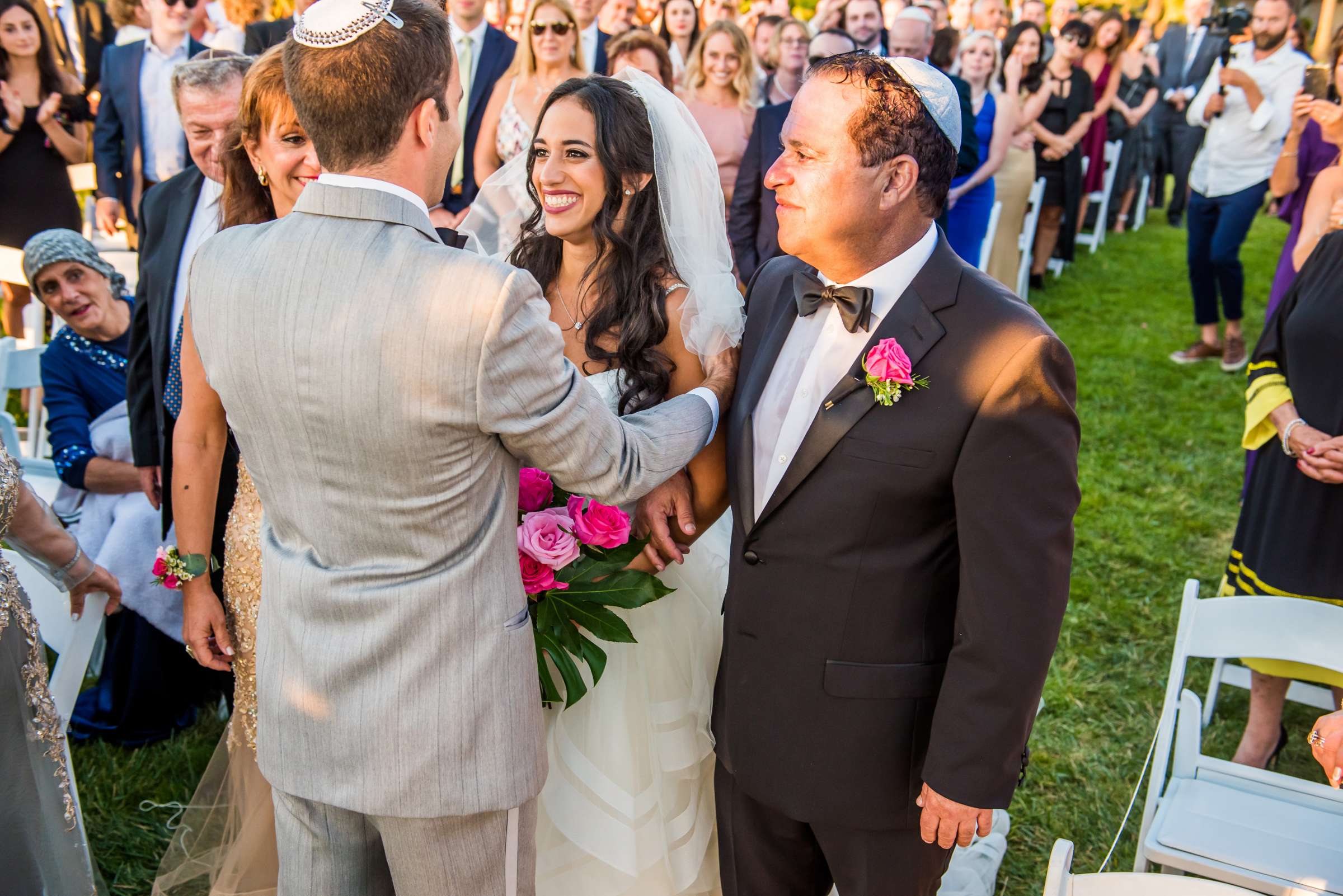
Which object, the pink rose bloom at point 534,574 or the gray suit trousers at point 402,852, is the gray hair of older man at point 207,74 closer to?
the pink rose bloom at point 534,574

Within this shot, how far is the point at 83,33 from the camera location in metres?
10.0

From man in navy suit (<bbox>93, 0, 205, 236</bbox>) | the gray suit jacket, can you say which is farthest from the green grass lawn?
man in navy suit (<bbox>93, 0, 205, 236</bbox>)

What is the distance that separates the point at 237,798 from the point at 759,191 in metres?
4.26

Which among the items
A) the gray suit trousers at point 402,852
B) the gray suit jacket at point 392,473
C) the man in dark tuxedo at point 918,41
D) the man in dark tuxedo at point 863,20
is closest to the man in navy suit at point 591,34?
the man in dark tuxedo at point 863,20

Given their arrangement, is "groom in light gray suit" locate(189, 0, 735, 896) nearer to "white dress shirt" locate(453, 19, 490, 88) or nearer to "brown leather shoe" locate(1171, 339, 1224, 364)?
"white dress shirt" locate(453, 19, 490, 88)

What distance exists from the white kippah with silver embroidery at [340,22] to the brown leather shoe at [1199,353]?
7842mm

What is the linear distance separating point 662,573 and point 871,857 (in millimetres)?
851

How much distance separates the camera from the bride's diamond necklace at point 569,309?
2.79 m

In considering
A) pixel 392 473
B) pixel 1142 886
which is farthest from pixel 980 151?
pixel 392 473

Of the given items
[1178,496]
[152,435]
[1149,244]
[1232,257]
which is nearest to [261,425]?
[152,435]

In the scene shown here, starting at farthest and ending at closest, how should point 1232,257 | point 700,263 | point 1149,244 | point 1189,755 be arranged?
point 1149,244 → point 1232,257 → point 1189,755 → point 700,263

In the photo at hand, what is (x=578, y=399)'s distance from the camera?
1786mm

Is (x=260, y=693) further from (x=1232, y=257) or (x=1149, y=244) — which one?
(x=1149, y=244)

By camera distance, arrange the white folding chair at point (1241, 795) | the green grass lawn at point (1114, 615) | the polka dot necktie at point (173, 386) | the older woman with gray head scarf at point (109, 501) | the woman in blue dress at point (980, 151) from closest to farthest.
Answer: the white folding chair at point (1241, 795) < the polka dot necktie at point (173, 386) < the green grass lawn at point (1114, 615) < the older woman with gray head scarf at point (109, 501) < the woman in blue dress at point (980, 151)
